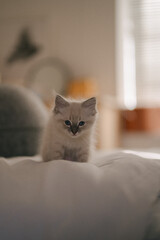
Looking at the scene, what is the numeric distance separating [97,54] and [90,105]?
2715mm

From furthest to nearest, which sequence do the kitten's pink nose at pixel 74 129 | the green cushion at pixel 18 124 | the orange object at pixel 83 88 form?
the orange object at pixel 83 88, the green cushion at pixel 18 124, the kitten's pink nose at pixel 74 129

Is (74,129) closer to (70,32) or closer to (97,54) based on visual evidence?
(97,54)

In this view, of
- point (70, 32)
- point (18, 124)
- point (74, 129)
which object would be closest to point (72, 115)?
point (74, 129)

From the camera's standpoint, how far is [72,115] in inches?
38.6

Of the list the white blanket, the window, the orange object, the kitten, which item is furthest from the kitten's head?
the window

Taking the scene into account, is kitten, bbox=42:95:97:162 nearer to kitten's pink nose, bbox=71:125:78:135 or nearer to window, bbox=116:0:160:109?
kitten's pink nose, bbox=71:125:78:135

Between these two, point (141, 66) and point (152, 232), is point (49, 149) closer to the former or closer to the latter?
point (152, 232)

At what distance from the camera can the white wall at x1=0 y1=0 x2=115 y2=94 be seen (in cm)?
355

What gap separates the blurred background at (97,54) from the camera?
3479mm

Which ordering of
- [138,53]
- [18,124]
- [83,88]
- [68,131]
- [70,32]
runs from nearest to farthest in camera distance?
[68,131], [18,124], [83,88], [138,53], [70,32]

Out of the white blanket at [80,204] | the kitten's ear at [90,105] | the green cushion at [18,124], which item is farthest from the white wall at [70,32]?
the white blanket at [80,204]

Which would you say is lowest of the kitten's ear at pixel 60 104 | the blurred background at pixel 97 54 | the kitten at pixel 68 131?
the kitten at pixel 68 131

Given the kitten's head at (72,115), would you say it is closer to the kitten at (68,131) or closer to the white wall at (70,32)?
the kitten at (68,131)

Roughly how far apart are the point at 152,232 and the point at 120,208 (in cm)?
10
